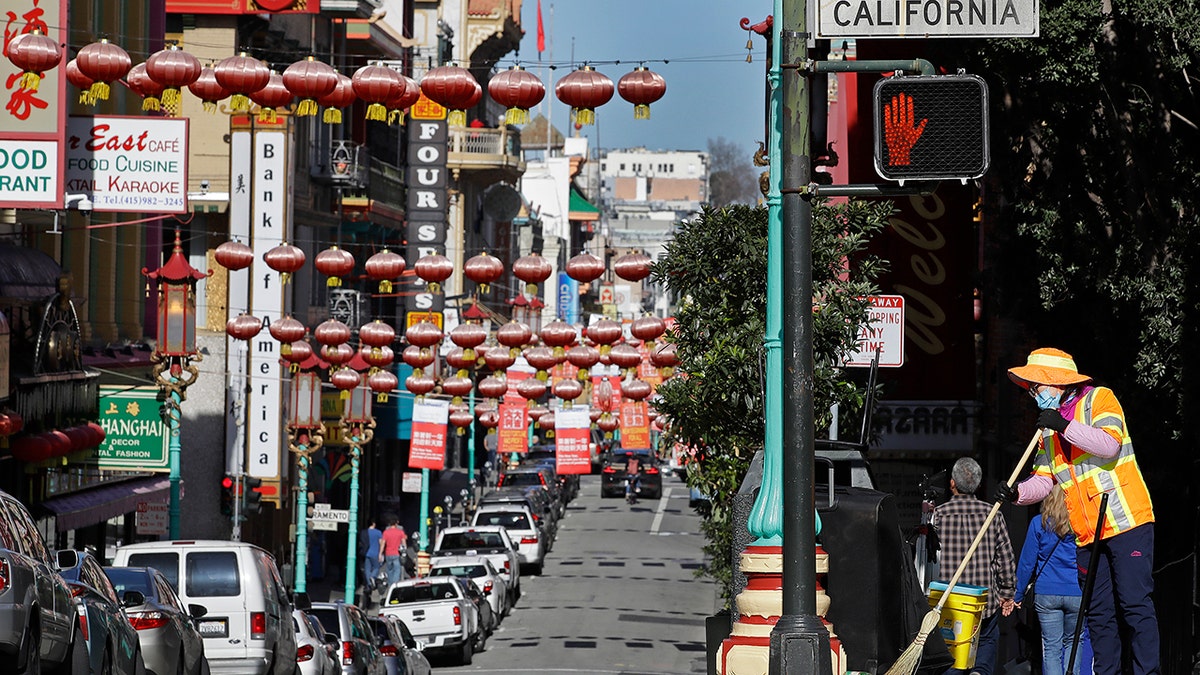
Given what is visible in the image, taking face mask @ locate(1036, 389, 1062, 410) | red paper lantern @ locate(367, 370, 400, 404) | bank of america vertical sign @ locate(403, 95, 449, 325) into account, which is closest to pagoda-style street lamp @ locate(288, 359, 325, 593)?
red paper lantern @ locate(367, 370, 400, 404)

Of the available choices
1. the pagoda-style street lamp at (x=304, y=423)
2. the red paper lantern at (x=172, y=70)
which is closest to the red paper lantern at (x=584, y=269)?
the red paper lantern at (x=172, y=70)

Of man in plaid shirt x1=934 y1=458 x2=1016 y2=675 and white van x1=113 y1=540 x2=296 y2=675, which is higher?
man in plaid shirt x1=934 y1=458 x2=1016 y2=675

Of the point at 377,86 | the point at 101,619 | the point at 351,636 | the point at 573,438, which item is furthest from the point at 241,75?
the point at 573,438

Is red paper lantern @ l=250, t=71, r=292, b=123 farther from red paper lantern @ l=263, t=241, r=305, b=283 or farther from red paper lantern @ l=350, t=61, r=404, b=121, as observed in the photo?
red paper lantern @ l=263, t=241, r=305, b=283

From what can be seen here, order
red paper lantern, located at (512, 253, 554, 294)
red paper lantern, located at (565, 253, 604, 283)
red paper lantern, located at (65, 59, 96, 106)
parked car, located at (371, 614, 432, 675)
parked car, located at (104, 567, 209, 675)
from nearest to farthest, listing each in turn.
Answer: parked car, located at (104, 567, 209, 675), red paper lantern, located at (65, 59, 96, 106), parked car, located at (371, 614, 432, 675), red paper lantern, located at (565, 253, 604, 283), red paper lantern, located at (512, 253, 554, 294)

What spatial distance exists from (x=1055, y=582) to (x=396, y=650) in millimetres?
16360

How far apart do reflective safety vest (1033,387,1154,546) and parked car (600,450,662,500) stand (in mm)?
67293

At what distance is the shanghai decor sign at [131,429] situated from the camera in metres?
31.2

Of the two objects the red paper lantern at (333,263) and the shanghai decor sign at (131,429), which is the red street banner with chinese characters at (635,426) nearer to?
the shanghai decor sign at (131,429)

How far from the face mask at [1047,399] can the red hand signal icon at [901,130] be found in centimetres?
184

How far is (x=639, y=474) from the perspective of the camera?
77000 millimetres

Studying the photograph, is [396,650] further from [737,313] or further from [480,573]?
[480,573]

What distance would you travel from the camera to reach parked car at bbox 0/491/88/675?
34.7 ft

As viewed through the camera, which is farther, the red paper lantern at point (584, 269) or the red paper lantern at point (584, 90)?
the red paper lantern at point (584, 269)
